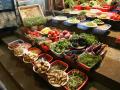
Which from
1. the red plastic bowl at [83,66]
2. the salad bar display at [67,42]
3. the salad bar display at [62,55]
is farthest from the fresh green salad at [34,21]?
the red plastic bowl at [83,66]

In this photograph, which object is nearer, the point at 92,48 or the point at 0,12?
the point at 92,48

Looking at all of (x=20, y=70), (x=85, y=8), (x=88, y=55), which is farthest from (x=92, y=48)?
(x=85, y=8)

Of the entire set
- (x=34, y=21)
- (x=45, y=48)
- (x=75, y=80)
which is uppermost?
(x=34, y=21)

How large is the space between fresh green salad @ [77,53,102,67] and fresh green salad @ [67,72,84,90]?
29 cm

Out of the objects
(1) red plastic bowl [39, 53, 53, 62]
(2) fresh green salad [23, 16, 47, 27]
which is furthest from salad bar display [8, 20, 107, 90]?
(2) fresh green salad [23, 16, 47, 27]

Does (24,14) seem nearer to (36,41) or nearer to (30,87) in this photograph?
(36,41)

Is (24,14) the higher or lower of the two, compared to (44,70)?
higher

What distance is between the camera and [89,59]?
3.41 meters

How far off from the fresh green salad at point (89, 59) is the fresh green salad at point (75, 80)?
11.6 inches

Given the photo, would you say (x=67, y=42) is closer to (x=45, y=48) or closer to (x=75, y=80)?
(x=45, y=48)

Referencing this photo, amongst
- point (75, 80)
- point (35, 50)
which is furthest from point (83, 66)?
point (35, 50)

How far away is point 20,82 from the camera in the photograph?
12.1ft

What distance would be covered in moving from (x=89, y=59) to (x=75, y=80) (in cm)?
54

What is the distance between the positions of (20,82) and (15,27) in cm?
276
